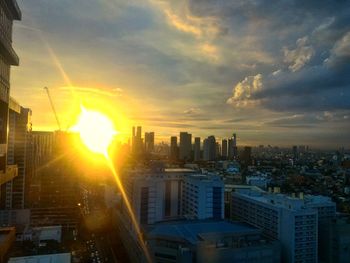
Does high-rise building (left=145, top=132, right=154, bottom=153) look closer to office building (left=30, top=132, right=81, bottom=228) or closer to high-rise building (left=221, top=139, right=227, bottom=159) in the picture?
office building (left=30, top=132, right=81, bottom=228)

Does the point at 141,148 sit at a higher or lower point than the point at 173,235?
higher

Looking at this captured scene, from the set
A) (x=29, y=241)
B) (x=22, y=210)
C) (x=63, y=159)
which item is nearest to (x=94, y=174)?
(x=63, y=159)

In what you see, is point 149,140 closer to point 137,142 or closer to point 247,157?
point 137,142

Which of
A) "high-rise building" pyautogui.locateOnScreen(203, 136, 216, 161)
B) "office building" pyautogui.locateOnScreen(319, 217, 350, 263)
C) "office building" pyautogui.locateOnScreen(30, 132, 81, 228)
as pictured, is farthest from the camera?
"high-rise building" pyautogui.locateOnScreen(203, 136, 216, 161)

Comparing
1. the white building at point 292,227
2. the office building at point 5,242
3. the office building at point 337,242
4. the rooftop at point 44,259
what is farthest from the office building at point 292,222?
the office building at point 5,242

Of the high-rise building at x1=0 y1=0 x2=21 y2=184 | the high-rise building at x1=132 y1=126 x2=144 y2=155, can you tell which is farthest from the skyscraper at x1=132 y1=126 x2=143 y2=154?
the high-rise building at x1=0 y1=0 x2=21 y2=184

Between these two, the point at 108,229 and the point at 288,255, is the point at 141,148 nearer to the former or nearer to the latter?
the point at 108,229
